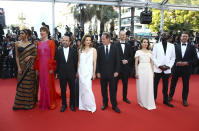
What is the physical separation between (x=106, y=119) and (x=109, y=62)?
1.16 m

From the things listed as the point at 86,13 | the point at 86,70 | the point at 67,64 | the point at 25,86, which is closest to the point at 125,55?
the point at 86,70

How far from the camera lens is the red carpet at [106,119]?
3225 millimetres

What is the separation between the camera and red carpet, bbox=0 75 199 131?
3.22m

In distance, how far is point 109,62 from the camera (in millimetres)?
3949

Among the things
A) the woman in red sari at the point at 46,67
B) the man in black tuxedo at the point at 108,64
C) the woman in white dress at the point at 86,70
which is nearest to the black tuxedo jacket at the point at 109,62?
the man in black tuxedo at the point at 108,64

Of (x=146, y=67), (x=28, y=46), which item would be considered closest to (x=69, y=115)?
(x=28, y=46)

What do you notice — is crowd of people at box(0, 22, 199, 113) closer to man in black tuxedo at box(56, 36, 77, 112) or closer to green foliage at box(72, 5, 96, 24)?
man in black tuxedo at box(56, 36, 77, 112)

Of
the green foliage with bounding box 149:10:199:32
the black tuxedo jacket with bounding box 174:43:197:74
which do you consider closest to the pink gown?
the black tuxedo jacket with bounding box 174:43:197:74

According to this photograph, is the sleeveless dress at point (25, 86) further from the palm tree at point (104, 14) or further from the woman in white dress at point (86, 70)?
the palm tree at point (104, 14)

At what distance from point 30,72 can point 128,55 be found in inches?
91.9

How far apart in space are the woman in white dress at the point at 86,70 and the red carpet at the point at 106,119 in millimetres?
278

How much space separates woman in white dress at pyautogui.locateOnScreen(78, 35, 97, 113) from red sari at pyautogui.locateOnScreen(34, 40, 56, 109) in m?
0.61

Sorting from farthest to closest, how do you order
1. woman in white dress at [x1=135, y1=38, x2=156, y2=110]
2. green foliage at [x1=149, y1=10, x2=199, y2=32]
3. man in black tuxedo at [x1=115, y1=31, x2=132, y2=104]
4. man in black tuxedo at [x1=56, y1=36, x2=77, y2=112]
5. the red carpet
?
green foliage at [x1=149, y1=10, x2=199, y2=32] < man in black tuxedo at [x1=115, y1=31, x2=132, y2=104] < woman in white dress at [x1=135, y1=38, x2=156, y2=110] < man in black tuxedo at [x1=56, y1=36, x2=77, y2=112] < the red carpet

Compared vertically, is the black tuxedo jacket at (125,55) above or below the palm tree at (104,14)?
below
